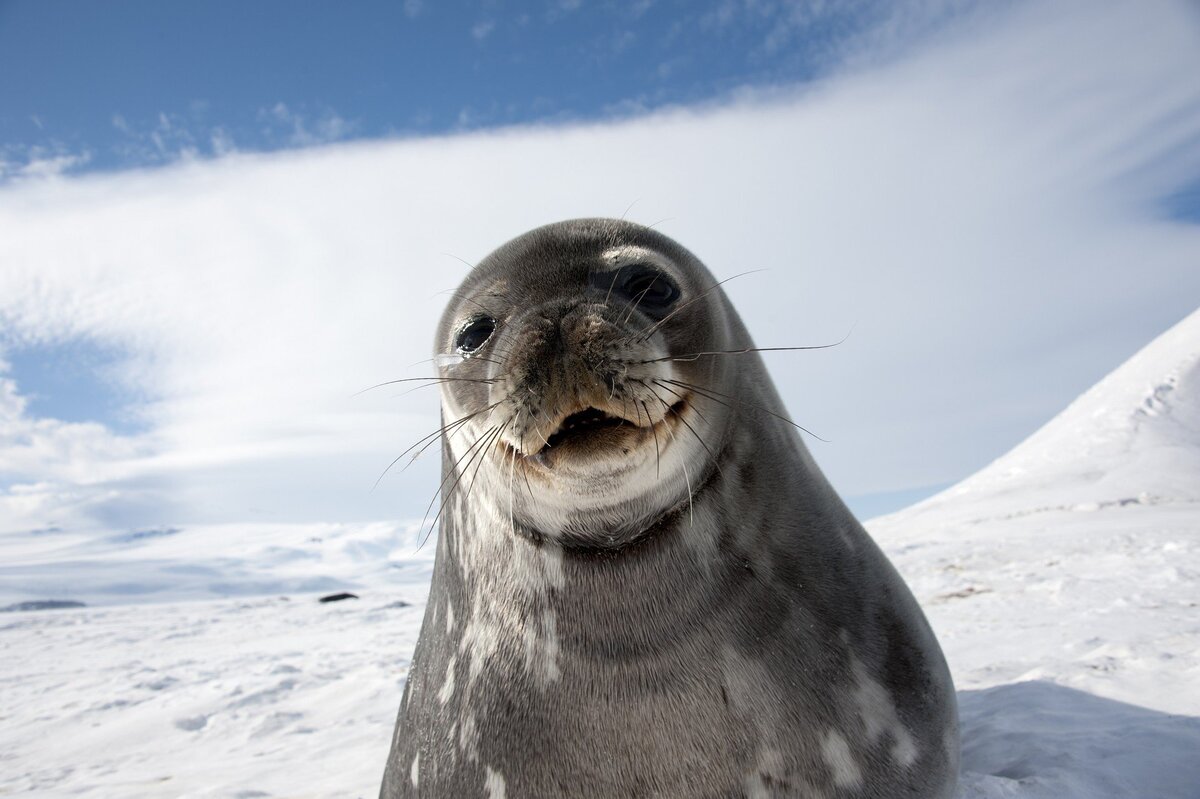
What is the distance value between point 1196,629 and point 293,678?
540cm

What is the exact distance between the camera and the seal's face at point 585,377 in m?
1.51

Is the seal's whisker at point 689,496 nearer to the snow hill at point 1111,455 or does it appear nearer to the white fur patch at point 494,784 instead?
the white fur patch at point 494,784

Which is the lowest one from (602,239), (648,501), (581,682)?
(581,682)

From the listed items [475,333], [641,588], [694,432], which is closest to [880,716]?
[641,588]

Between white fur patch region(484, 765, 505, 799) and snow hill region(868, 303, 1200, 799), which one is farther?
snow hill region(868, 303, 1200, 799)

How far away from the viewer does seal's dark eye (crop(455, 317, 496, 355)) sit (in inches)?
73.9

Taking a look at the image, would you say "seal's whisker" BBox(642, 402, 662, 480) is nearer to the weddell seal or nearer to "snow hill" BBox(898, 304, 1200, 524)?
the weddell seal

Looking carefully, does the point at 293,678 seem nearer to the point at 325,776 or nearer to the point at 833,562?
the point at 325,776

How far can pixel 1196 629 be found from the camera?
10.8ft

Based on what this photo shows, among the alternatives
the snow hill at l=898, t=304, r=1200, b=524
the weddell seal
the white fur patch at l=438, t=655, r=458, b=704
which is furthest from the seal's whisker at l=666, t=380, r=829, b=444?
the snow hill at l=898, t=304, r=1200, b=524

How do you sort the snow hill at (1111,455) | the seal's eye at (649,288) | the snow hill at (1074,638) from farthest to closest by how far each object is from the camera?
the snow hill at (1111,455) → the snow hill at (1074,638) → the seal's eye at (649,288)

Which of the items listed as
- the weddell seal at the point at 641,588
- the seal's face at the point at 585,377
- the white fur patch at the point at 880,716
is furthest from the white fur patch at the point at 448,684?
the white fur patch at the point at 880,716

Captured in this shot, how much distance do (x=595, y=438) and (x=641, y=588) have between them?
0.40 m

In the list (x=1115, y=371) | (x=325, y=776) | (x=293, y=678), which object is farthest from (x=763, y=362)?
(x=1115, y=371)
